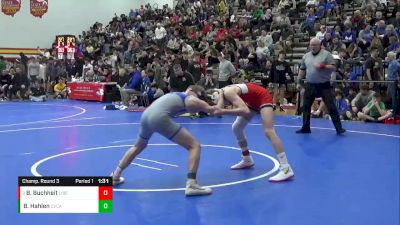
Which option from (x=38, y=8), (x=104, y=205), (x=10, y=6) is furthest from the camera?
(x=38, y=8)

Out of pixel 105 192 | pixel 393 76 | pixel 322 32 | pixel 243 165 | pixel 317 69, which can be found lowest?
pixel 243 165

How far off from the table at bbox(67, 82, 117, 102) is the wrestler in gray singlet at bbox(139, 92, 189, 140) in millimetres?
14153

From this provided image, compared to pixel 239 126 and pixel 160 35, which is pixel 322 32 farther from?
pixel 239 126

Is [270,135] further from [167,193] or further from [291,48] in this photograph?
[291,48]

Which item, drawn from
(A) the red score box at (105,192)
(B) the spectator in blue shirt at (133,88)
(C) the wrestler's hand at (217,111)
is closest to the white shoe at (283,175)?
(C) the wrestler's hand at (217,111)

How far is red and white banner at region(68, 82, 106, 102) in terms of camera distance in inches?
776

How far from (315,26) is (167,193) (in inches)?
565

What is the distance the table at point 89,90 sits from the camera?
64.2 feet

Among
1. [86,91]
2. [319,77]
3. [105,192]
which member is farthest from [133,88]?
[105,192]

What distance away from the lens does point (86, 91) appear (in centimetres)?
2061

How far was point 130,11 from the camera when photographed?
103 feet

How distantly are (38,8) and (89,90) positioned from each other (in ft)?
35.7

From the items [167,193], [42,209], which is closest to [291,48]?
[167,193]

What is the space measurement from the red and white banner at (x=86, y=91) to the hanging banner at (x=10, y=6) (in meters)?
8.49
